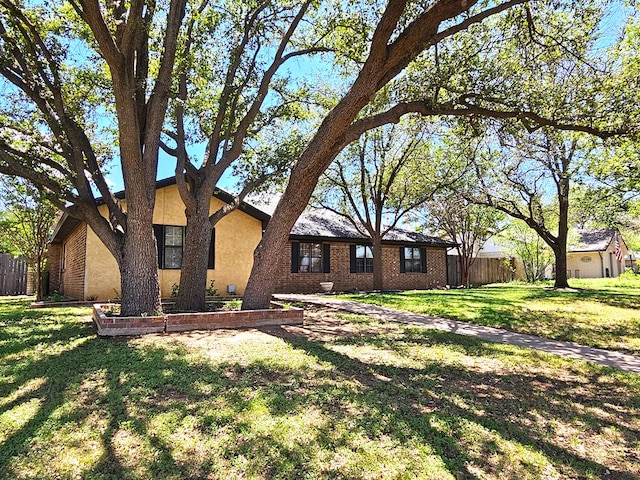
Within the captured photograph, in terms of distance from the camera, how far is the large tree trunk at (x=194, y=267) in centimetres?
789

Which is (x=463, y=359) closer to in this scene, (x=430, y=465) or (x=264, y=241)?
(x=430, y=465)

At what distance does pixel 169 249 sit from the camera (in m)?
12.6

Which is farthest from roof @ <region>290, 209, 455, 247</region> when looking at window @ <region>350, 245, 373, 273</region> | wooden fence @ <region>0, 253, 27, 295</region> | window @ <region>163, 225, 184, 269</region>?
wooden fence @ <region>0, 253, 27, 295</region>

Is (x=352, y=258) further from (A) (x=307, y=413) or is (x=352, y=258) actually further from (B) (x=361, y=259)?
(A) (x=307, y=413)

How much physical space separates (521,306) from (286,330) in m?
6.80

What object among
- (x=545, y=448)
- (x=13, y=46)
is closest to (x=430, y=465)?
(x=545, y=448)

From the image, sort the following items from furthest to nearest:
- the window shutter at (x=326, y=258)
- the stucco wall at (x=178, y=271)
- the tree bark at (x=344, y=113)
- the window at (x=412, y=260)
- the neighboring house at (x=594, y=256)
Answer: the neighboring house at (x=594, y=256)
the window at (x=412, y=260)
the window shutter at (x=326, y=258)
the stucco wall at (x=178, y=271)
the tree bark at (x=344, y=113)

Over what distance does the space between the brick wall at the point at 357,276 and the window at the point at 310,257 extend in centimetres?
17

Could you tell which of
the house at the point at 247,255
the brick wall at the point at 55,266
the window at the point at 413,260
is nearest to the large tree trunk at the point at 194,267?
the house at the point at 247,255

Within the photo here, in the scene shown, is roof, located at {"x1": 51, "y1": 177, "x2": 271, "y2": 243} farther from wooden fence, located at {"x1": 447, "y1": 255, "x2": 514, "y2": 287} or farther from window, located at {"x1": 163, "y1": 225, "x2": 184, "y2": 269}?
wooden fence, located at {"x1": 447, "y1": 255, "x2": 514, "y2": 287}

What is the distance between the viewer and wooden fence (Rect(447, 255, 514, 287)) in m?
22.6

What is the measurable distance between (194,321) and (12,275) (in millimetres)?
15410

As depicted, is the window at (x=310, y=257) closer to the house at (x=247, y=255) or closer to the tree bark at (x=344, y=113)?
the house at (x=247, y=255)

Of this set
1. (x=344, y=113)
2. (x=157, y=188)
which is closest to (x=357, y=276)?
(x=157, y=188)
